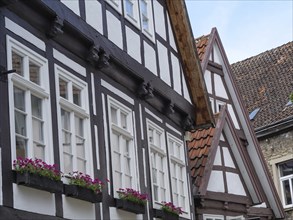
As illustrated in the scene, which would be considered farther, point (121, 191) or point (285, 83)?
point (285, 83)

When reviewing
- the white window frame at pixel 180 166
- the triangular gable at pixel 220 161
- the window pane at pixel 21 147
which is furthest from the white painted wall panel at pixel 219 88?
the window pane at pixel 21 147

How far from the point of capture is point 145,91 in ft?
49.3

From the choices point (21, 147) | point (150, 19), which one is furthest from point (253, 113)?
point (21, 147)

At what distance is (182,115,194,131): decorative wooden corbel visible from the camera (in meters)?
17.5

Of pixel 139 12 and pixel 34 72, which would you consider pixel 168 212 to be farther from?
pixel 34 72

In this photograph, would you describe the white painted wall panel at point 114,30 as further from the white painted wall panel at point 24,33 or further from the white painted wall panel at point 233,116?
the white painted wall panel at point 233,116

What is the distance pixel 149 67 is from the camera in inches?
617

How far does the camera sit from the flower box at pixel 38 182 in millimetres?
10000

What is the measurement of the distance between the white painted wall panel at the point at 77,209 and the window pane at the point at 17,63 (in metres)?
1.95

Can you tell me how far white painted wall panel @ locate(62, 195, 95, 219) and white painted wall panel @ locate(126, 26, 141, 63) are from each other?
3724 millimetres

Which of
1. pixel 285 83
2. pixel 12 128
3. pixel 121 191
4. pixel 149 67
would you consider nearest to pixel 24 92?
pixel 12 128

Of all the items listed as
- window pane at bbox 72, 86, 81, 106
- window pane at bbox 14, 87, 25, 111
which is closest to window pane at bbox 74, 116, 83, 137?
window pane at bbox 72, 86, 81, 106

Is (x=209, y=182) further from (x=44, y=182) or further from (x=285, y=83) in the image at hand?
(x=285, y=83)

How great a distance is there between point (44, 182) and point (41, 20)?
259 centimetres
